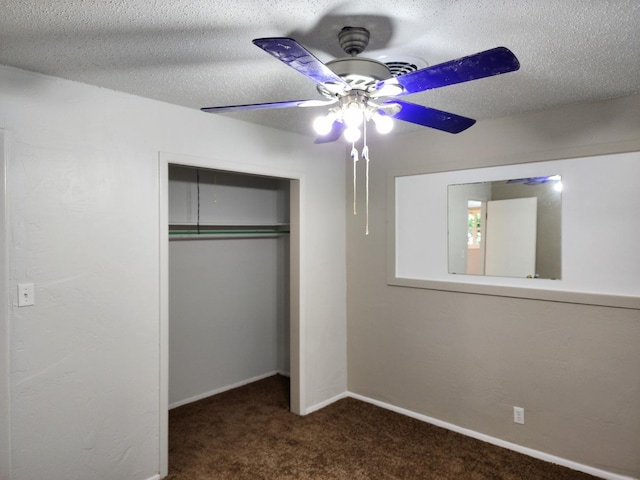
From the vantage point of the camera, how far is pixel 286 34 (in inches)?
69.9

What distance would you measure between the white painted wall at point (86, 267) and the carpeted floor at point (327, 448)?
0.48m

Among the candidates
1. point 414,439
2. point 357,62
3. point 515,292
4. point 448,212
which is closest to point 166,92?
point 357,62

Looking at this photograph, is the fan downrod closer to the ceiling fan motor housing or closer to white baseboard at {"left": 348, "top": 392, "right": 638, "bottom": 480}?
the ceiling fan motor housing

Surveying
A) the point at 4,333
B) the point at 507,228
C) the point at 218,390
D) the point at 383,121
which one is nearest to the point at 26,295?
the point at 4,333

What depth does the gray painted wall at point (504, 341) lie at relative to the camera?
2.67 m

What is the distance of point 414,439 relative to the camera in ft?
10.5

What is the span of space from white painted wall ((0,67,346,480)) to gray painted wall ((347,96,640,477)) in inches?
64.2

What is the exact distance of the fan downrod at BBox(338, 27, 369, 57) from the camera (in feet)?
5.64

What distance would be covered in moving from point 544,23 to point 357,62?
29.0 inches

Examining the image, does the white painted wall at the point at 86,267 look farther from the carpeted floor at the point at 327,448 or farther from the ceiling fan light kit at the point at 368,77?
the ceiling fan light kit at the point at 368,77

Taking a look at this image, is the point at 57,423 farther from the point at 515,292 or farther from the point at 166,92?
the point at 515,292

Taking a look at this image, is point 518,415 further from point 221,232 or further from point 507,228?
point 221,232

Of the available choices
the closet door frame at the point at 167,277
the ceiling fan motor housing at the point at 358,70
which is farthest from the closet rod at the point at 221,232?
the ceiling fan motor housing at the point at 358,70

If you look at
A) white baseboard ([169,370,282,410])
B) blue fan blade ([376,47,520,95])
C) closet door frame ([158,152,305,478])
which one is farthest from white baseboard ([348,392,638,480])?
blue fan blade ([376,47,520,95])
